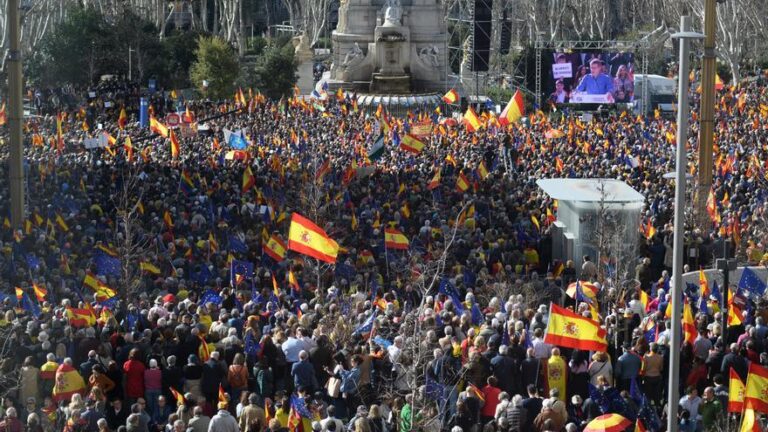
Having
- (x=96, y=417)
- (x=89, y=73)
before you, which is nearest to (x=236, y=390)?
(x=96, y=417)

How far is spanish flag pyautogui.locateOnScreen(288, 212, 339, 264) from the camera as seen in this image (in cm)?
→ 1989

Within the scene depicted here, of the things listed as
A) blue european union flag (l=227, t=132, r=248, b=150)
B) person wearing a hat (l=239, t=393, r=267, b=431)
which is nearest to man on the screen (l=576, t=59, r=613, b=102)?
blue european union flag (l=227, t=132, r=248, b=150)

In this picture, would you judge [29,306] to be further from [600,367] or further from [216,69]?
[216,69]

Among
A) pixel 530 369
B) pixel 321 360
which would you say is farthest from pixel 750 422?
pixel 321 360

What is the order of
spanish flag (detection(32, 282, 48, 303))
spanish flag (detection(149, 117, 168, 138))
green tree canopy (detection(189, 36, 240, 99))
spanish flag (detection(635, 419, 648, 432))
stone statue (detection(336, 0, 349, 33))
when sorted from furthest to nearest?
stone statue (detection(336, 0, 349, 33)) → green tree canopy (detection(189, 36, 240, 99)) → spanish flag (detection(149, 117, 168, 138)) → spanish flag (detection(32, 282, 48, 303)) → spanish flag (detection(635, 419, 648, 432))

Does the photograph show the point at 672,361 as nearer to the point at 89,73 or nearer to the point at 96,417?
the point at 96,417

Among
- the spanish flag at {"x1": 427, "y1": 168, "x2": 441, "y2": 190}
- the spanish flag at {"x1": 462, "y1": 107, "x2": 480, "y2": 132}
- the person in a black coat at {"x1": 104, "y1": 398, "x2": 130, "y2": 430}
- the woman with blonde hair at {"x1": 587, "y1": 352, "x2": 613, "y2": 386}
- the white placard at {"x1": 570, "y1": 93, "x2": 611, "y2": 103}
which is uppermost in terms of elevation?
the spanish flag at {"x1": 462, "y1": 107, "x2": 480, "y2": 132}

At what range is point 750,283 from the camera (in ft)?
68.2

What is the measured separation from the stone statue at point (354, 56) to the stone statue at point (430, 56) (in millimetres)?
2401

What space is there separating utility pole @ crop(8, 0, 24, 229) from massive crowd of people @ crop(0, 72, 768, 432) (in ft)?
1.30

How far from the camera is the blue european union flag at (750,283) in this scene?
2076 centimetres

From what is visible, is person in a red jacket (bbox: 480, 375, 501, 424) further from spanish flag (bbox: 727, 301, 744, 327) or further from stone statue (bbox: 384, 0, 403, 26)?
stone statue (bbox: 384, 0, 403, 26)

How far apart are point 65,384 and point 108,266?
6819mm

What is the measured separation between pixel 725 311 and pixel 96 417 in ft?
23.9
